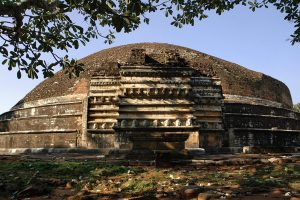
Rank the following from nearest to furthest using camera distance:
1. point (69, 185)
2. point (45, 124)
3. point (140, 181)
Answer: point (140, 181) < point (69, 185) < point (45, 124)

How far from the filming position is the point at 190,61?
74.8ft

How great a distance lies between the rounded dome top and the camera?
76.3 ft

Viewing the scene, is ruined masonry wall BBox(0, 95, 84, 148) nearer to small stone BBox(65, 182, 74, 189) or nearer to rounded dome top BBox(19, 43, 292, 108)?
rounded dome top BBox(19, 43, 292, 108)

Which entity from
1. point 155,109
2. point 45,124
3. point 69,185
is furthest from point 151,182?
point 45,124

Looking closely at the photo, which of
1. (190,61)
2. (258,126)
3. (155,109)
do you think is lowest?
(258,126)

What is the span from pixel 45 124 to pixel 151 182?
54.8ft

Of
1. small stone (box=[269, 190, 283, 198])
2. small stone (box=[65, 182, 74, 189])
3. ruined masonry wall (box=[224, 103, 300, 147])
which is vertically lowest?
small stone (box=[65, 182, 74, 189])

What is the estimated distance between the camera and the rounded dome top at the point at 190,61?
23.2 meters

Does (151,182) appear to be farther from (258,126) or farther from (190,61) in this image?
(190,61)

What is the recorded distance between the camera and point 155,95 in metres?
14.4

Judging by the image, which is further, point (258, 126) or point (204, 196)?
point (258, 126)

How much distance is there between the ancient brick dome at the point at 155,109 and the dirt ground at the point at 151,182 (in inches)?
98.3

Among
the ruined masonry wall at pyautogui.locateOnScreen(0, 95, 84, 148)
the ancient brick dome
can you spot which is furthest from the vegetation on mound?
the ruined masonry wall at pyautogui.locateOnScreen(0, 95, 84, 148)

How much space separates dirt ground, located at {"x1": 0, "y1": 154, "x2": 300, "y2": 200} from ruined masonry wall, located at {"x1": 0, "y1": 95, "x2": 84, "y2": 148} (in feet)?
37.3
